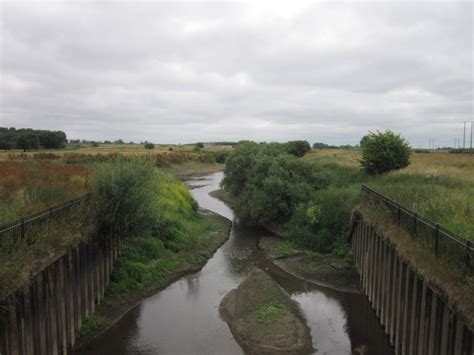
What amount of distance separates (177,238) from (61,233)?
48.2 ft

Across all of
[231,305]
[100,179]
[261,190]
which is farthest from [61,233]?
[261,190]

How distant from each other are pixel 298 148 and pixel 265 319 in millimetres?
64844

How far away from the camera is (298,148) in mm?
80125

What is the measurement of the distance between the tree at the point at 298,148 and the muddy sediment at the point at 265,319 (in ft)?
186

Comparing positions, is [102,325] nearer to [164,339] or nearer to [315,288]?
[164,339]

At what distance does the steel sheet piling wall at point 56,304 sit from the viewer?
1105 centimetres

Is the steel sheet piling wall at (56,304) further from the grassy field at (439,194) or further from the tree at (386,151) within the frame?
the tree at (386,151)

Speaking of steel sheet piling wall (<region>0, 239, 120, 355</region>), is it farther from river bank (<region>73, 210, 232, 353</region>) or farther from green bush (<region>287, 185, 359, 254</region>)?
green bush (<region>287, 185, 359, 254</region>)

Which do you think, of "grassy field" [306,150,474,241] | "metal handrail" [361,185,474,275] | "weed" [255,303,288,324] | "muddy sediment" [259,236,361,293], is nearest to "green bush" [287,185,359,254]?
"muddy sediment" [259,236,361,293]

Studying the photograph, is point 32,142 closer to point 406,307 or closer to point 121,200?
point 121,200

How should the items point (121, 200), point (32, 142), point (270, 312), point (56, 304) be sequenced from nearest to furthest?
point (56, 304), point (270, 312), point (121, 200), point (32, 142)

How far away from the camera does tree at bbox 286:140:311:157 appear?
253 ft

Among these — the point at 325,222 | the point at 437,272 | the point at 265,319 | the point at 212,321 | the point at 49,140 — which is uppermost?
the point at 49,140

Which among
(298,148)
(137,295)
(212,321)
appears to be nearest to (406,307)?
(212,321)
